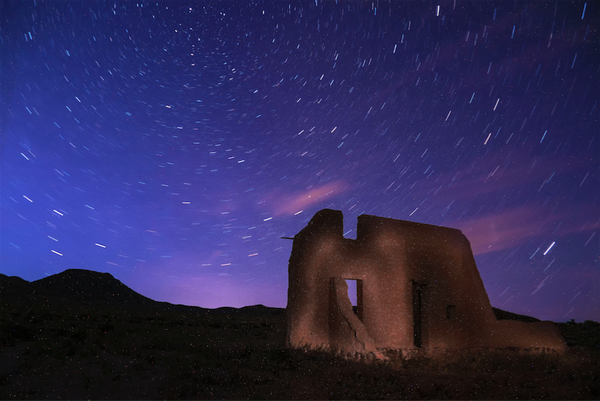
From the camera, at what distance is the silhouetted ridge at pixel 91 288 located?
59.3 m

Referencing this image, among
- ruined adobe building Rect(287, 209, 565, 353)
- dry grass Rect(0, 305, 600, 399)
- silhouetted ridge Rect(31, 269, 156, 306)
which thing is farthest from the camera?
silhouetted ridge Rect(31, 269, 156, 306)

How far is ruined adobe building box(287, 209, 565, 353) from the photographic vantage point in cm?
1170

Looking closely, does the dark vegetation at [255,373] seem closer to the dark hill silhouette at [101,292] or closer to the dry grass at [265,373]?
the dry grass at [265,373]

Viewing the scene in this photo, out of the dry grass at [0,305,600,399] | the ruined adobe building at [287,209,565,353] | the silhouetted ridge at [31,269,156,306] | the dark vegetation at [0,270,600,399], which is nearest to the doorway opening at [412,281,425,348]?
the ruined adobe building at [287,209,565,353]

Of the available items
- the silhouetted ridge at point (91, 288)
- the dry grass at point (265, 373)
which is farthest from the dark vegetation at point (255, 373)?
the silhouetted ridge at point (91, 288)

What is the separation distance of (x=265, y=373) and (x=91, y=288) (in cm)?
6611

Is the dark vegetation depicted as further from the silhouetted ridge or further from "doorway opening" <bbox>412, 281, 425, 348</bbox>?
the silhouetted ridge

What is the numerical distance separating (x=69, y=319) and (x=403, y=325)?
738 inches

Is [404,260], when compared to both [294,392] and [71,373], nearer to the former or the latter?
[294,392]

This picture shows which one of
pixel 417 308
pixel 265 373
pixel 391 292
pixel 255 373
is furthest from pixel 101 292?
pixel 265 373

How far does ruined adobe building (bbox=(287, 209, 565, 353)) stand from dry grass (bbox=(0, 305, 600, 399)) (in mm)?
790

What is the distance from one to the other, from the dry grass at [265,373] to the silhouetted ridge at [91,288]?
5125 centimetres

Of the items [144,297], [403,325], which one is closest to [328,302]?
[403,325]

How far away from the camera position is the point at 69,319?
20594mm
